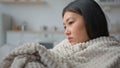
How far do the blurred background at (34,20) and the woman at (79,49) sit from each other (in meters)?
2.93

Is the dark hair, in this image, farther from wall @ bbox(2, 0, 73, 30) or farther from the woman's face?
wall @ bbox(2, 0, 73, 30)

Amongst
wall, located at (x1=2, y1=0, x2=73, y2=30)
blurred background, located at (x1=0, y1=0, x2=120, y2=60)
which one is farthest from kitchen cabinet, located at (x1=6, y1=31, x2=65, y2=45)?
wall, located at (x1=2, y1=0, x2=73, y2=30)

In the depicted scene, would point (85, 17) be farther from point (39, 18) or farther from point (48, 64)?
point (39, 18)

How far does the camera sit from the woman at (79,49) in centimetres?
58

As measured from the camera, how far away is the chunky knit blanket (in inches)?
22.6

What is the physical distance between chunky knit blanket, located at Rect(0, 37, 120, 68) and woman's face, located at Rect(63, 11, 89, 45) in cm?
2

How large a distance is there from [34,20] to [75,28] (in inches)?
137

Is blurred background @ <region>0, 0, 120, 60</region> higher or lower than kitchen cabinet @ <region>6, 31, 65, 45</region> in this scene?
higher

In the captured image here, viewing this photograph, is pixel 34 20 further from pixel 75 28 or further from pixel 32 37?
pixel 75 28

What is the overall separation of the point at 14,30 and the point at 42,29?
481 millimetres

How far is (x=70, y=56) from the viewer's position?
64 cm

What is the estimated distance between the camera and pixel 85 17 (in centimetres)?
69

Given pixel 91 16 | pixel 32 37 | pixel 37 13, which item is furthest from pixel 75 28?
pixel 37 13

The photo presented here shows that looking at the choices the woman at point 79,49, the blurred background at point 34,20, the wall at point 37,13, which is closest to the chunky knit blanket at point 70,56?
the woman at point 79,49
